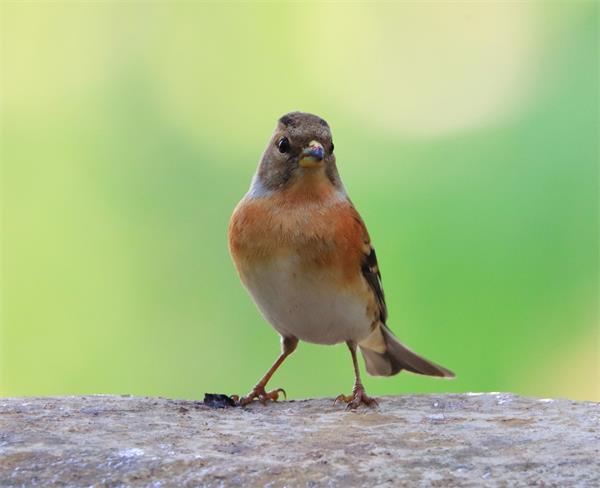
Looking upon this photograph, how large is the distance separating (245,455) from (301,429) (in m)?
0.46

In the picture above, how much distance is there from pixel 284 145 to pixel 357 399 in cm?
110

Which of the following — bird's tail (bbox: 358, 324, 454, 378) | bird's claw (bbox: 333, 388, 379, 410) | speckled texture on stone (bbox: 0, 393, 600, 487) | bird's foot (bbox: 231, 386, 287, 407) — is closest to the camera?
speckled texture on stone (bbox: 0, 393, 600, 487)

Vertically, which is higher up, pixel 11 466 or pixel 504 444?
pixel 504 444

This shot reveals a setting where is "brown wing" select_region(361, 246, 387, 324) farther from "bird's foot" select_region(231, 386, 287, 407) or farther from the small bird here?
"bird's foot" select_region(231, 386, 287, 407)

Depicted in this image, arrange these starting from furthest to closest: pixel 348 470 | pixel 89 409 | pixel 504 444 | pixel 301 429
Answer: pixel 89 409 < pixel 301 429 < pixel 504 444 < pixel 348 470

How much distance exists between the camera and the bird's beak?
4.11m

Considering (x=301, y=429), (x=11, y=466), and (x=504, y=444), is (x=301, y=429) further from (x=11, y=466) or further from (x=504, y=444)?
(x=11, y=466)

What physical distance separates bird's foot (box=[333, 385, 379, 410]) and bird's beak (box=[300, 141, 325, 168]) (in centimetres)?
92

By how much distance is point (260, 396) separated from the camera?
14.0 ft

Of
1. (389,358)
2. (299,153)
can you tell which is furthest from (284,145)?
(389,358)

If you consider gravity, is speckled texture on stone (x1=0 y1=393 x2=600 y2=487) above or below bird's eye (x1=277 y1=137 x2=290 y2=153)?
below

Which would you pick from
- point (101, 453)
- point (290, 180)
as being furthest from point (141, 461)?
point (290, 180)

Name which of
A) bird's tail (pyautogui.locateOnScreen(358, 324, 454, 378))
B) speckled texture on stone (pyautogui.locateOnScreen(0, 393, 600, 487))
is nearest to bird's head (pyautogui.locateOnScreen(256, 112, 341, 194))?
bird's tail (pyautogui.locateOnScreen(358, 324, 454, 378))

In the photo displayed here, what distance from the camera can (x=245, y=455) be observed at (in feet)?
9.48
